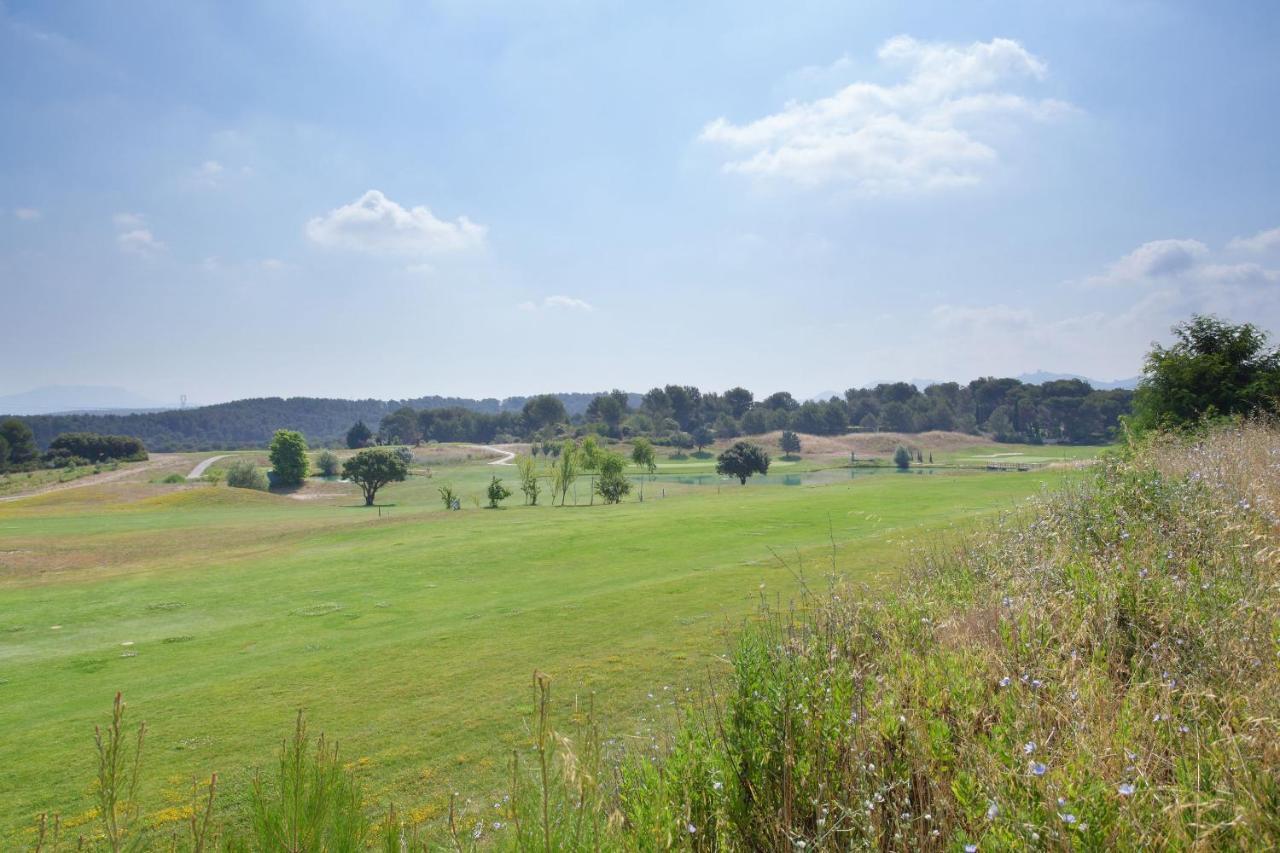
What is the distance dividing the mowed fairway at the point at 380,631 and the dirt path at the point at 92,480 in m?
39.9

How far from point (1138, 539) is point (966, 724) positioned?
502 centimetres

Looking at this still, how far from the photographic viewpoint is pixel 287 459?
76750 mm

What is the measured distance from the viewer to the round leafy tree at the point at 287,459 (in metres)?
76.3

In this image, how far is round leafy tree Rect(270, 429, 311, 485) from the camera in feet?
250

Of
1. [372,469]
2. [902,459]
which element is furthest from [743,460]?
[372,469]

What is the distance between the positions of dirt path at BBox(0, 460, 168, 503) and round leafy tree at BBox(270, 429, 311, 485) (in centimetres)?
1620

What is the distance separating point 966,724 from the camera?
162 inches

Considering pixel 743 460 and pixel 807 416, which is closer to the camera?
pixel 743 460

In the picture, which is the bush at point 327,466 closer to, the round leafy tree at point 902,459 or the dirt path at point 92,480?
the dirt path at point 92,480

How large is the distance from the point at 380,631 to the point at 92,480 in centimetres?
8143

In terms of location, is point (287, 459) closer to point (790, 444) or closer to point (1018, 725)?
point (790, 444)

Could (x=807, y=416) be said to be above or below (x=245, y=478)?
above

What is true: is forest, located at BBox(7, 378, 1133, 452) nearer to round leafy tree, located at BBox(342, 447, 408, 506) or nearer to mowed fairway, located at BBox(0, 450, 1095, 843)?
round leafy tree, located at BBox(342, 447, 408, 506)

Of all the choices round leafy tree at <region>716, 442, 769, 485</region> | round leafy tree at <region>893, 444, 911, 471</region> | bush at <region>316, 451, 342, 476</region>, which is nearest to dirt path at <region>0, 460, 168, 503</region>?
bush at <region>316, 451, 342, 476</region>
